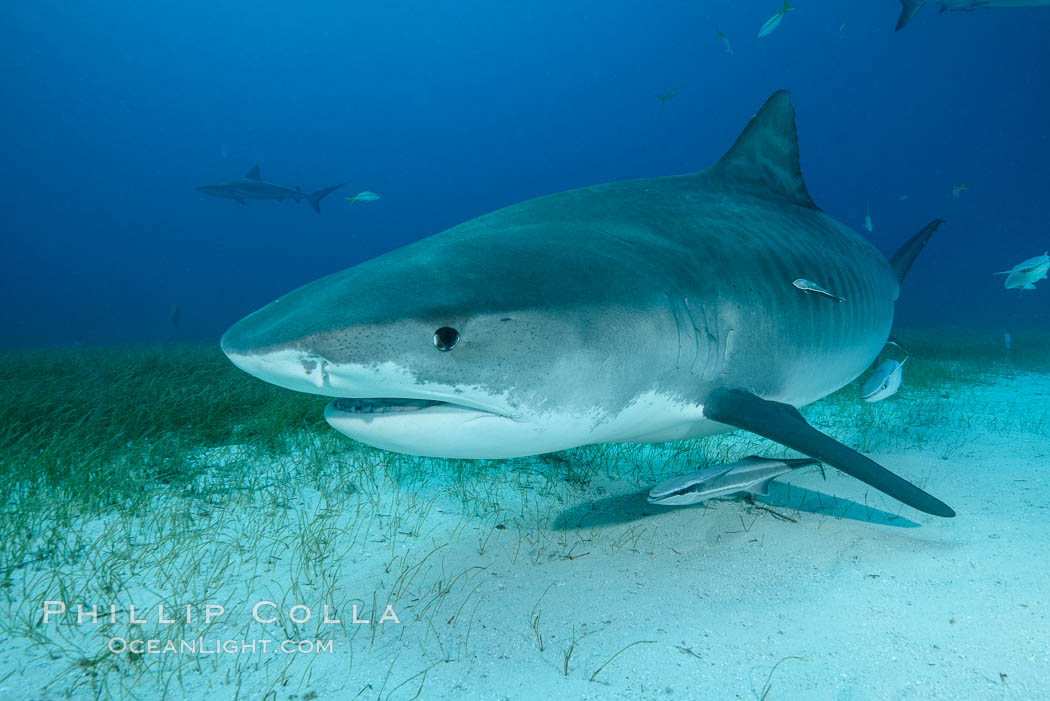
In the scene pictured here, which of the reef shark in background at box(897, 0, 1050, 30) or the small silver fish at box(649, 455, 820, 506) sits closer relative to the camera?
the small silver fish at box(649, 455, 820, 506)

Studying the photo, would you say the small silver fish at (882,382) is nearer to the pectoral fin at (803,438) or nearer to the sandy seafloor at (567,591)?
the sandy seafloor at (567,591)

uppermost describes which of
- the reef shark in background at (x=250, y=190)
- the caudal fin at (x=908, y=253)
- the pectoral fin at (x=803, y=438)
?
the reef shark in background at (x=250, y=190)

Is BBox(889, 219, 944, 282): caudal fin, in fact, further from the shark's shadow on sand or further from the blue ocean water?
the blue ocean water

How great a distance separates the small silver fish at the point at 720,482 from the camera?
2445mm

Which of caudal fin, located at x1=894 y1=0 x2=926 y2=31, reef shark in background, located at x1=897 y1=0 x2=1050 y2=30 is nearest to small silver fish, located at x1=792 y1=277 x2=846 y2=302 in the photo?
reef shark in background, located at x1=897 y1=0 x2=1050 y2=30

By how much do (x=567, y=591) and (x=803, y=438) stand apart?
46.9 inches

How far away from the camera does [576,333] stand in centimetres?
197

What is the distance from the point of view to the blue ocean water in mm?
78500

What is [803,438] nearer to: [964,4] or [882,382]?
[882,382]

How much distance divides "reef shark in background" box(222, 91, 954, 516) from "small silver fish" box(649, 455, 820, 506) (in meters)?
0.26

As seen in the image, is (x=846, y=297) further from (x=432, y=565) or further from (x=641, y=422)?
(x=432, y=565)

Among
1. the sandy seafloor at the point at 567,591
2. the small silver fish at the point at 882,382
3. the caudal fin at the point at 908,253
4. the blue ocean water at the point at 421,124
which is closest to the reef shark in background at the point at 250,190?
the caudal fin at the point at 908,253

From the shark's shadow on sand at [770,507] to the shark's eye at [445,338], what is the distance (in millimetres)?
1552

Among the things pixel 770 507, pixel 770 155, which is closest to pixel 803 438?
pixel 770 507
